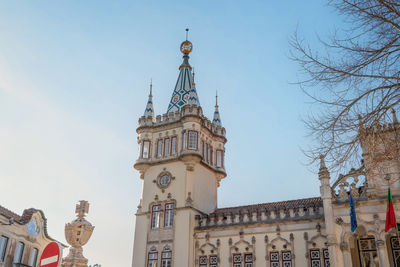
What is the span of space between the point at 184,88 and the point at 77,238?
27.1 m

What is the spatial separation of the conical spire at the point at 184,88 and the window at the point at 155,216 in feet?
31.8

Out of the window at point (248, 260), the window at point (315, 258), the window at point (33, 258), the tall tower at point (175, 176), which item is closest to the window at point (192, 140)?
the tall tower at point (175, 176)

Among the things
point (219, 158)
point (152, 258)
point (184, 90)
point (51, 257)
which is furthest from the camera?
point (184, 90)

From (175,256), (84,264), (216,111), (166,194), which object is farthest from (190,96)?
(84,264)

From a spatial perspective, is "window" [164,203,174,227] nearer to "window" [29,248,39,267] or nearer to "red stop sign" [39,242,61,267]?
"window" [29,248,39,267]

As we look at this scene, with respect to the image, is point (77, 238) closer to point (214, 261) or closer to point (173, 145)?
point (214, 261)

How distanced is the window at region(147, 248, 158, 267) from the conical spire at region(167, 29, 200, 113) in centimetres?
1308

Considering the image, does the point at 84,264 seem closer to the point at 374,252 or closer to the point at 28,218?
the point at 28,218

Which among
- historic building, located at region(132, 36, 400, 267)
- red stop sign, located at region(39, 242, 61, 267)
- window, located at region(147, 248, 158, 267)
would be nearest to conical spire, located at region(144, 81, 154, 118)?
historic building, located at region(132, 36, 400, 267)

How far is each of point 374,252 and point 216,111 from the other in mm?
20827

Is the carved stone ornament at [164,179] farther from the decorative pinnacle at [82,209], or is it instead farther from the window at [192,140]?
the decorative pinnacle at [82,209]

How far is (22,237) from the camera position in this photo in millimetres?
27969

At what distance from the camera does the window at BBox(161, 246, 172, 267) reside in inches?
1268

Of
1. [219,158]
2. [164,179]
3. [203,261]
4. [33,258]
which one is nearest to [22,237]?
[33,258]
